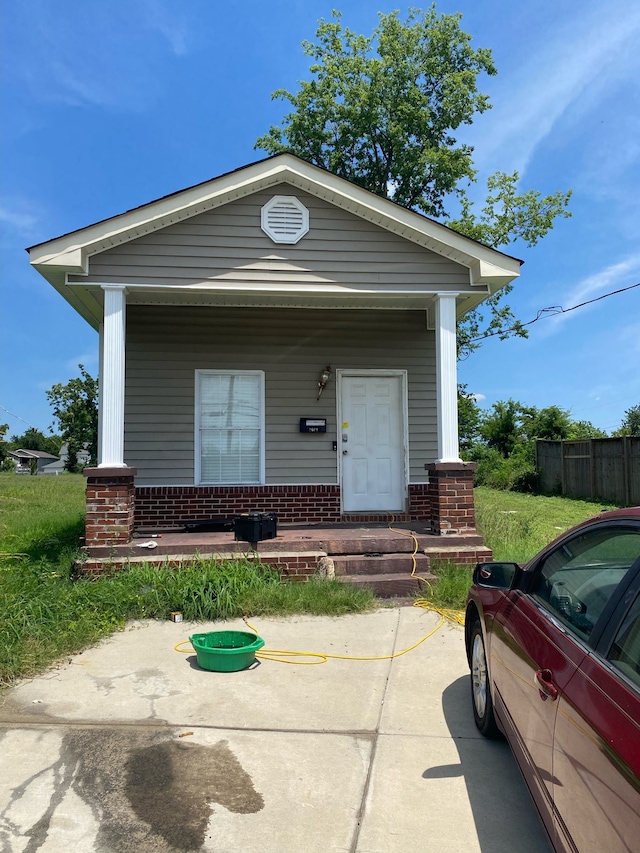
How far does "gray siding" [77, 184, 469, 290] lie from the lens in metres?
7.29

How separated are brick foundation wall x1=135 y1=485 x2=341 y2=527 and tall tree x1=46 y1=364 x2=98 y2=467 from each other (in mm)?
40951

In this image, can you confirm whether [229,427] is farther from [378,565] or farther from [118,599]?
[118,599]

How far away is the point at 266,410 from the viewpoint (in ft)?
29.9

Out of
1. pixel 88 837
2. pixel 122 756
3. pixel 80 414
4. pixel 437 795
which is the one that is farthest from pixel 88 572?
pixel 80 414

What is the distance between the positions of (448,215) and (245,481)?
43.2 ft

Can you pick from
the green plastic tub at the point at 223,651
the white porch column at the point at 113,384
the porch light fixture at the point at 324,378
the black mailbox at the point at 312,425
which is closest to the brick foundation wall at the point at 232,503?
the black mailbox at the point at 312,425

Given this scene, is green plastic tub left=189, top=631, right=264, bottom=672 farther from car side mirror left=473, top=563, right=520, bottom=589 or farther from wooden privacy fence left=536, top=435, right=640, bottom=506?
wooden privacy fence left=536, top=435, right=640, bottom=506

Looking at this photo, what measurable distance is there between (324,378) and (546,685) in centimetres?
703

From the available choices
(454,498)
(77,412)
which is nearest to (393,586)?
(454,498)

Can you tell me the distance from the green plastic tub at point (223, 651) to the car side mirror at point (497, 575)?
1993 millimetres

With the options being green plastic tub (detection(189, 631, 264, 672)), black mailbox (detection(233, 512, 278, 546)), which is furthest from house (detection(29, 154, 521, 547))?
green plastic tub (detection(189, 631, 264, 672))

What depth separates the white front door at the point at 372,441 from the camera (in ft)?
30.5

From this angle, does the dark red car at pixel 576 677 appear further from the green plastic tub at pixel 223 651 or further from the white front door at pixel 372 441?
the white front door at pixel 372 441

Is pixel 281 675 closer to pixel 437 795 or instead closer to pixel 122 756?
pixel 122 756
